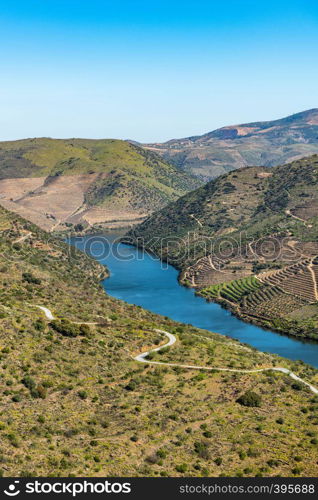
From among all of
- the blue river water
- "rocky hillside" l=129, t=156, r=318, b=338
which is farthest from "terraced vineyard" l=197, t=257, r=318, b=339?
the blue river water

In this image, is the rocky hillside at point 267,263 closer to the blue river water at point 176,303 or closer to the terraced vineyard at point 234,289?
the terraced vineyard at point 234,289

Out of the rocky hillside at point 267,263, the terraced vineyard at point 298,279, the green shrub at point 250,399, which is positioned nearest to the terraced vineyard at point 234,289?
the rocky hillside at point 267,263

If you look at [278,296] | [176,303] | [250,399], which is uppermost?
[250,399]

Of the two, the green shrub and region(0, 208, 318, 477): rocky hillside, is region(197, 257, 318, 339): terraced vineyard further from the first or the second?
the green shrub

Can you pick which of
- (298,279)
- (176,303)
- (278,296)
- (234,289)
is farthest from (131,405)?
(234,289)

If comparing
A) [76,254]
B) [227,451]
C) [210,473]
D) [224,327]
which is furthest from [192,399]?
[76,254]

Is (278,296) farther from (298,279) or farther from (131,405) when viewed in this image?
(131,405)
